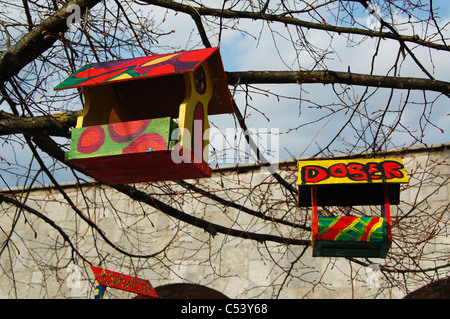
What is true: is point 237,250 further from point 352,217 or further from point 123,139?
point 123,139

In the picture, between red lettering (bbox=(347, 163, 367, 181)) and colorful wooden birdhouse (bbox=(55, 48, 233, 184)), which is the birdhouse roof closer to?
colorful wooden birdhouse (bbox=(55, 48, 233, 184))

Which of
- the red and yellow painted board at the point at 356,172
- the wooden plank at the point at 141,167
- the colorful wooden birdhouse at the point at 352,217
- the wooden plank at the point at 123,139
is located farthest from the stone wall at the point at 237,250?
the wooden plank at the point at 123,139

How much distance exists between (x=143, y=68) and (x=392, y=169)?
1480 millimetres

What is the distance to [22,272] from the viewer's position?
6.20 metres

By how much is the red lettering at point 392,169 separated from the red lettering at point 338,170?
23 cm

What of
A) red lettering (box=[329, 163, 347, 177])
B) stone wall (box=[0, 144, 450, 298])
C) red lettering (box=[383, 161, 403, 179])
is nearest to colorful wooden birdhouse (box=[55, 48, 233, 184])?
red lettering (box=[329, 163, 347, 177])

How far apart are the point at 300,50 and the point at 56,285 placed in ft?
13.8

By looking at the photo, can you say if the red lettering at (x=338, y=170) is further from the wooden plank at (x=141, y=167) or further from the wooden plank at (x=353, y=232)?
the wooden plank at (x=141, y=167)

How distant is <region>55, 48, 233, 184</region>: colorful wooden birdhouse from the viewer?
2.31 m
